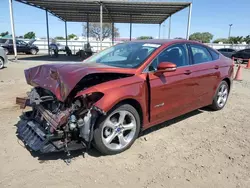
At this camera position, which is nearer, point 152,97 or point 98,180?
point 98,180

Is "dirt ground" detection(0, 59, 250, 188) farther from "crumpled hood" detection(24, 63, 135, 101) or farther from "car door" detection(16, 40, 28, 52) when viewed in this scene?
"car door" detection(16, 40, 28, 52)

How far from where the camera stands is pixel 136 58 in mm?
3822

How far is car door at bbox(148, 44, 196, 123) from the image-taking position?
3602 millimetres

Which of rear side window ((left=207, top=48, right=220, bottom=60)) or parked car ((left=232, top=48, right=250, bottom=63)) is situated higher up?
rear side window ((left=207, top=48, right=220, bottom=60))

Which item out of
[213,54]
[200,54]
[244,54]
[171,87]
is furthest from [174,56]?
[244,54]

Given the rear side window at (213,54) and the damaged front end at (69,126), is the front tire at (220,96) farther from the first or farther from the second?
the damaged front end at (69,126)

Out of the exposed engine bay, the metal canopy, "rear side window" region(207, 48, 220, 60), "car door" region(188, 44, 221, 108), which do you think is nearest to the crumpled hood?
the exposed engine bay

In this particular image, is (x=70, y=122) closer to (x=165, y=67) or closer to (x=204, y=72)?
(x=165, y=67)

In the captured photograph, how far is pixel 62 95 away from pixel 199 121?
3066 mm

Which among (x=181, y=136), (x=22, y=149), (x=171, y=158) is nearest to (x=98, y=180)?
(x=171, y=158)

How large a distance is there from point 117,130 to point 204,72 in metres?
2.34

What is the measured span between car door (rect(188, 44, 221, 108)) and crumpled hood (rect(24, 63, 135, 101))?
1641 millimetres

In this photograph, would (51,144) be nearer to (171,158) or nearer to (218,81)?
(171,158)

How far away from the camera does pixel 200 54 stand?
475 centimetres
